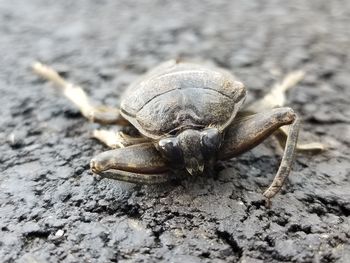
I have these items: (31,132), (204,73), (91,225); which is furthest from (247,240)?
(31,132)

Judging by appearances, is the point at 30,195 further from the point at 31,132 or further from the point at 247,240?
the point at 247,240

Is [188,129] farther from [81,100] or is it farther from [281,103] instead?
[81,100]

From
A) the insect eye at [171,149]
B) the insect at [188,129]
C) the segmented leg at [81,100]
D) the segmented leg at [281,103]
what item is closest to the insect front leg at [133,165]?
the insect at [188,129]

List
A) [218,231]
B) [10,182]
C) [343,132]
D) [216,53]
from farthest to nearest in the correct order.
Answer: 1. [216,53]
2. [343,132]
3. [10,182]
4. [218,231]

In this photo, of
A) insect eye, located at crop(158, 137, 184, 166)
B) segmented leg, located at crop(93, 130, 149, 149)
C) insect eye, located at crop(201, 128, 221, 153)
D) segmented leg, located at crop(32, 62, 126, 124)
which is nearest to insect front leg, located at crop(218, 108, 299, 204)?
insect eye, located at crop(201, 128, 221, 153)

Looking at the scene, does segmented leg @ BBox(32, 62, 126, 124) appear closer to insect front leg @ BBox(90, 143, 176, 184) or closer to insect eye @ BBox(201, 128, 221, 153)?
insect front leg @ BBox(90, 143, 176, 184)

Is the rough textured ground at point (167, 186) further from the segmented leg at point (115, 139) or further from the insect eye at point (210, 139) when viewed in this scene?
the insect eye at point (210, 139)
